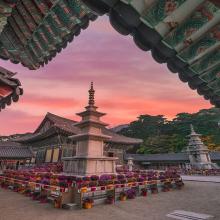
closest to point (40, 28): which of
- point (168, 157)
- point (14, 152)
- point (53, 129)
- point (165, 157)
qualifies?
point (53, 129)

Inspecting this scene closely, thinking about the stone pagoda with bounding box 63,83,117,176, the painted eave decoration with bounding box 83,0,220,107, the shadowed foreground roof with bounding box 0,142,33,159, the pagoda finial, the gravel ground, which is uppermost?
the pagoda finial

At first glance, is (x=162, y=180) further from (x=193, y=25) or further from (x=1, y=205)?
(x=193, y=25)

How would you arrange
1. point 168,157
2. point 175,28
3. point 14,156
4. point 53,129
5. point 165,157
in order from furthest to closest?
point 165,157, point 168,157, point 14,156, point 53,129, point 175,28

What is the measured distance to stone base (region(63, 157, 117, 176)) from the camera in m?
15.8

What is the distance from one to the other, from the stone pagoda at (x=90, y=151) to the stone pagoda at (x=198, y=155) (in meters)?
24.8

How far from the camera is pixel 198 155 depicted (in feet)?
118

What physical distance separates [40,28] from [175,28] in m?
4.15

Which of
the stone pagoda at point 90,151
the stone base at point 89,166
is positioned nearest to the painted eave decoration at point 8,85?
the stone pagoda at point 90,151

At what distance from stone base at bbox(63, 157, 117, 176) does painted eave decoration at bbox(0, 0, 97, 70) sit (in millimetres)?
11435

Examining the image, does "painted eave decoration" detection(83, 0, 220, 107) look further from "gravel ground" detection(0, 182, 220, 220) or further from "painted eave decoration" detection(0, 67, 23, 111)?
"gravel ground" detection(0, 182, 220, 220)

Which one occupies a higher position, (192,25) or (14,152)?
(14,152)

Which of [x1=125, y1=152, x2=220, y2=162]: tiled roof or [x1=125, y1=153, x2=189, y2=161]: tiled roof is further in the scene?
[x1=125, y1=153, x2=189, y2=161]: tiled roof

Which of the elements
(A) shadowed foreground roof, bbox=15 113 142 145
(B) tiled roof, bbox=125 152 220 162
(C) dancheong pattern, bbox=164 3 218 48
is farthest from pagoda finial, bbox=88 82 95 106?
(B) tiled roof, bbox=125 152 220 162

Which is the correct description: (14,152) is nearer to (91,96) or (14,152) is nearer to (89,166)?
(91,96)
